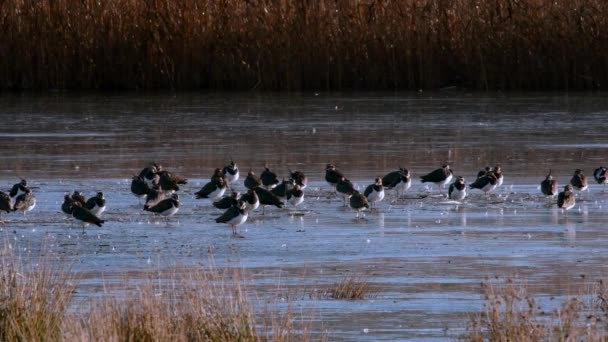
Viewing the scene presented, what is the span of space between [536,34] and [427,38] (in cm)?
224

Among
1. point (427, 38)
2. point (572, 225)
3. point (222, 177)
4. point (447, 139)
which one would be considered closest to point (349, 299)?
point (572, 225)

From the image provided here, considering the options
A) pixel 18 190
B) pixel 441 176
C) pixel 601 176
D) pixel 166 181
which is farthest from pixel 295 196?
pixel 601 176

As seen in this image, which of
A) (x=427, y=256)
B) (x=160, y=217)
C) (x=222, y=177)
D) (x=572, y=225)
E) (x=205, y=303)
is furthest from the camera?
(x=222, y=177)

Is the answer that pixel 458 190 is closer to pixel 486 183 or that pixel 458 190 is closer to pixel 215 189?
pixel 486 183

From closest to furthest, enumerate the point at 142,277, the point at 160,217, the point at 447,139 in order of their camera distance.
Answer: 1. the point at 142,277
2. the point at 160,217
3. the point at 447,139

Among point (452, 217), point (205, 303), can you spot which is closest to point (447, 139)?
point (452, 217)

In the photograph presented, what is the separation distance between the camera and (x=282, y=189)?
49.1ft

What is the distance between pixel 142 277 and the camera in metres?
10.4

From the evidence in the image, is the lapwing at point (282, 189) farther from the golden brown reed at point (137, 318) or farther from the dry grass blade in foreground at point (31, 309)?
Answer: the dry grass blade in foreground at point (31, 309)

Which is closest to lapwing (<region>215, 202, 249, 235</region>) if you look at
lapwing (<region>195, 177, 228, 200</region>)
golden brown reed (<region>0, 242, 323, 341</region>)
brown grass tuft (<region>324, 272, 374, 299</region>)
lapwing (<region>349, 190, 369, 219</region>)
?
lapwing (<region>349, 190, 369, 219</region>)

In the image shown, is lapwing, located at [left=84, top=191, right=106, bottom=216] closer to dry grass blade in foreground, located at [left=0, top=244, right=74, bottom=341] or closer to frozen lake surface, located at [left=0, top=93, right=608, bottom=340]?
frozen lake surface, located at [left=0, top=93, right=608, bottom=340]

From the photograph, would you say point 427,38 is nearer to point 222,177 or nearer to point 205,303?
point 222,177

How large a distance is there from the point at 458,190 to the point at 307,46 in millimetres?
14140

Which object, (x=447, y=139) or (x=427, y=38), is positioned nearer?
(x=447, y=139)
